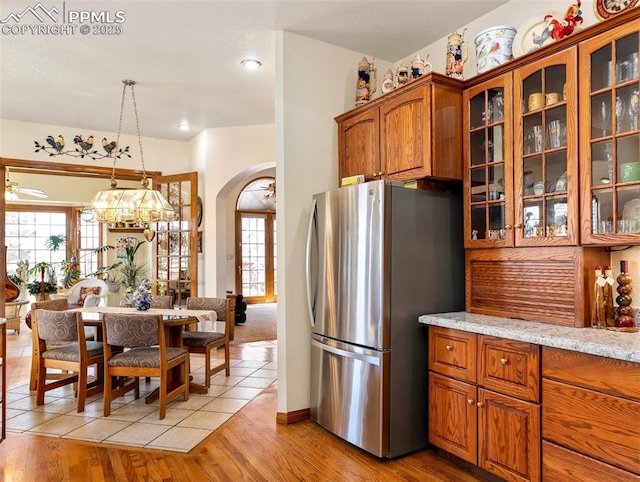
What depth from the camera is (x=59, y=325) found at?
11.5ft

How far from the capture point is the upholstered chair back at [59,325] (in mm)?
3504

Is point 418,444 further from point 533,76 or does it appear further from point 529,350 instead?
point 533,76

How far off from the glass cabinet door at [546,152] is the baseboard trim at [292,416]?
193cm

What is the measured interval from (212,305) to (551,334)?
327cm

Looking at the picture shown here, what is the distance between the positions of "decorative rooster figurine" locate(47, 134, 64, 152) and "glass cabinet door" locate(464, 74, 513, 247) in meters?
4.98

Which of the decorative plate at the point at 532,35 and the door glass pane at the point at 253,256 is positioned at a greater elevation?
the decorative plate at the point at 532,35

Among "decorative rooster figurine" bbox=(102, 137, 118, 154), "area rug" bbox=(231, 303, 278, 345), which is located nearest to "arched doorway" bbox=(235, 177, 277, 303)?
"area rug" bbox=(231, 303, 278, 345)

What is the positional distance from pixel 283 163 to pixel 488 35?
1.56 meters

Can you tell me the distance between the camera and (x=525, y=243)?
2482 mm

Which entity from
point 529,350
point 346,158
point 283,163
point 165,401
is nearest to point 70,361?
point 165,401

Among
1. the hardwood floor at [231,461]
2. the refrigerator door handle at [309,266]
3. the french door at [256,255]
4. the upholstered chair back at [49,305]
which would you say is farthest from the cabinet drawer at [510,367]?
the french door at [256,255]

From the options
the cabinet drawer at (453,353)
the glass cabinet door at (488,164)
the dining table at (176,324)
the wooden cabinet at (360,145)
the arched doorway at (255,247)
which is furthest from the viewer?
the arched doorway at (255,247)

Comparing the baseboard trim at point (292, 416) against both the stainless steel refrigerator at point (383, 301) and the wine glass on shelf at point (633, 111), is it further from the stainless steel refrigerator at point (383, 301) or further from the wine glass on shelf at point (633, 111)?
the wine glass on shelf at point (633, 111)

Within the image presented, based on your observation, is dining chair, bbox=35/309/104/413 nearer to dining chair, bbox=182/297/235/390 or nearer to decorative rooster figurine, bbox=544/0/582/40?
dining chair, bbox=182/297/235/390
